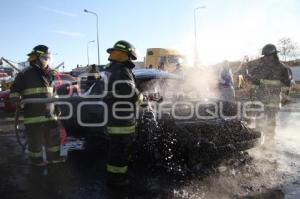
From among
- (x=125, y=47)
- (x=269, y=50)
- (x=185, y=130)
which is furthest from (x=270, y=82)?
(x=125, y=47)

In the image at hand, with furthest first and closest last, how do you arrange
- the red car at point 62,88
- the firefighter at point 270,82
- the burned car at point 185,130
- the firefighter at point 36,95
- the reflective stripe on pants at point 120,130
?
1. the firefighter at point 270,82
2. the red car at point 62,88
3. the firefighter at point 36,95
4. the burned car at point 185,130
5. the reflective stripe on pants at point 120,130

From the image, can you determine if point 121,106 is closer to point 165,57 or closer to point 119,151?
point 119,151

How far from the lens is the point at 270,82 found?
8719mm

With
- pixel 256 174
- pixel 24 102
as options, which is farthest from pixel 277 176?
pixel 24 102

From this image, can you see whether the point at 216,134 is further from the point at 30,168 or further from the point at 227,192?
the point at 30,168

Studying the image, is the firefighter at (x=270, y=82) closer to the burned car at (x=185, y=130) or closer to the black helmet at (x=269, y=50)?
the black helmet at (x=269, y=50)

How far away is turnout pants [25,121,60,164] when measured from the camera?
6344 mm

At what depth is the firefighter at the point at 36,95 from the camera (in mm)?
6219

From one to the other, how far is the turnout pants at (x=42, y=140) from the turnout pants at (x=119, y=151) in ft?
4.40

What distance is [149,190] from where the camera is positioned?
5492mm

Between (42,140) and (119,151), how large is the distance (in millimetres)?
1496

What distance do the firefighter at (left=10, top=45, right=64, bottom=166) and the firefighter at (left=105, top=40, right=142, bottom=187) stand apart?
1.24 metres

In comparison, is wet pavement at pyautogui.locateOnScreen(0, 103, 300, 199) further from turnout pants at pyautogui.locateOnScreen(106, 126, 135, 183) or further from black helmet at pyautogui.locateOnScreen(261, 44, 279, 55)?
black helmet at pyautogui.locateOnScreen(261, 44, 279, 55)

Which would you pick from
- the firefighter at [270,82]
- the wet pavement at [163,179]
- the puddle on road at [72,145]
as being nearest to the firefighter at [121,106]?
the wet pavement at [163,179]
